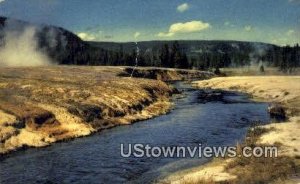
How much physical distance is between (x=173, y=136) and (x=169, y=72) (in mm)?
97581

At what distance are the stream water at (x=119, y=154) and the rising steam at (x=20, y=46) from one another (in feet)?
298

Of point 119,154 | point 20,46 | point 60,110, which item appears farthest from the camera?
point 20,46

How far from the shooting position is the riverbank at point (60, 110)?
35594 millimetres

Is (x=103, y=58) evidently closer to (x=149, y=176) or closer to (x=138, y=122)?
(x=138, y=122)

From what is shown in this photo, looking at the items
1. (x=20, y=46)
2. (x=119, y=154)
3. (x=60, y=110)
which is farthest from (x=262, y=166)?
(x=20, y=46)

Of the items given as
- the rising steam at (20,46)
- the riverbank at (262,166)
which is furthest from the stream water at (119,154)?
the rising steam at (20,46)

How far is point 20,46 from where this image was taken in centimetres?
16088

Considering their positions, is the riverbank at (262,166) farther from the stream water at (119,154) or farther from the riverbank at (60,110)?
the riverbank at (60,110)

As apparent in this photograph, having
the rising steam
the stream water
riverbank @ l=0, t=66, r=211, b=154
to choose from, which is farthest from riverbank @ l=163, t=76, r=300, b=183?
the rising steam

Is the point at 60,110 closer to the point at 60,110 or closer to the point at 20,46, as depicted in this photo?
the point at 60,110

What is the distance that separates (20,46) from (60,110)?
415 feet

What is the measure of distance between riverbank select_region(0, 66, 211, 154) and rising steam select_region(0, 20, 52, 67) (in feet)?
261

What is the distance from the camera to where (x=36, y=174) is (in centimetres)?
2692

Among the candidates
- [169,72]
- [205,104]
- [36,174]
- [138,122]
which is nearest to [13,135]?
[36,174]
